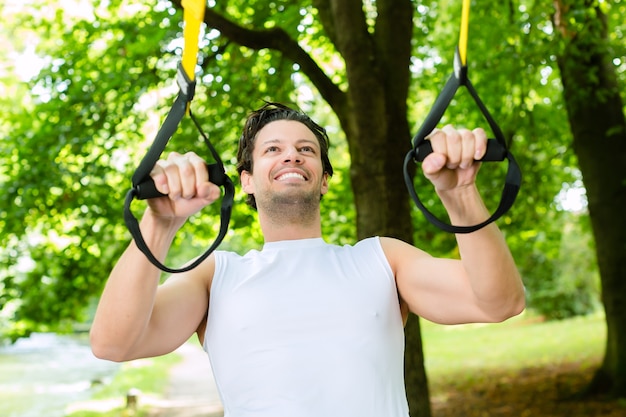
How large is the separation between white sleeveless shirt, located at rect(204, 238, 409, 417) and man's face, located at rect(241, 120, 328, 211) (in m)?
0.21

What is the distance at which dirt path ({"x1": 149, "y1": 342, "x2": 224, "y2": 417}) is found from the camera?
11.3 meters

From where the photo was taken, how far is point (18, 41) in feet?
37.4

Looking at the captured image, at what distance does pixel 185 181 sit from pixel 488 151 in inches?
29.6

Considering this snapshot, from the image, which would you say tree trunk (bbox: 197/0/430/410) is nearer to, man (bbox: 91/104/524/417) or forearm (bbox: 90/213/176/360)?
man (bbox: 91/104/524/417)

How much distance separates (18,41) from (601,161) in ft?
27.8

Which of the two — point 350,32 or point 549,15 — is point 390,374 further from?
point 549,15

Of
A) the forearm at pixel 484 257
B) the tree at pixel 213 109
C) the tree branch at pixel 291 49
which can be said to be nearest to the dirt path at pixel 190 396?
the tree at pixel 213 109

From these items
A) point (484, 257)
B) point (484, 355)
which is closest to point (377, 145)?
point (484, 257)

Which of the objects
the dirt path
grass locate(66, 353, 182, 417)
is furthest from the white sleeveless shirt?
grass locate(66, 353, 182, 417)

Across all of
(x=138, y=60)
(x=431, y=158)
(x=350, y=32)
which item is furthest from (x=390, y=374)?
(x=138, y=60)

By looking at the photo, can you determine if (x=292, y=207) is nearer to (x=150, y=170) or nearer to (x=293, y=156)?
(x=293, y=156)

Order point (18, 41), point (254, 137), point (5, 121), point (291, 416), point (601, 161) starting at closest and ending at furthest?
point (291, 416)
point (254, 137)
point (5, 121)
point (601, 161)
point (18, 41)

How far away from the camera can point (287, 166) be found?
2469 millimetres

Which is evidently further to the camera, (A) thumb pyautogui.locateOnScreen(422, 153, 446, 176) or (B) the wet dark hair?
(B) the wet dark hair
